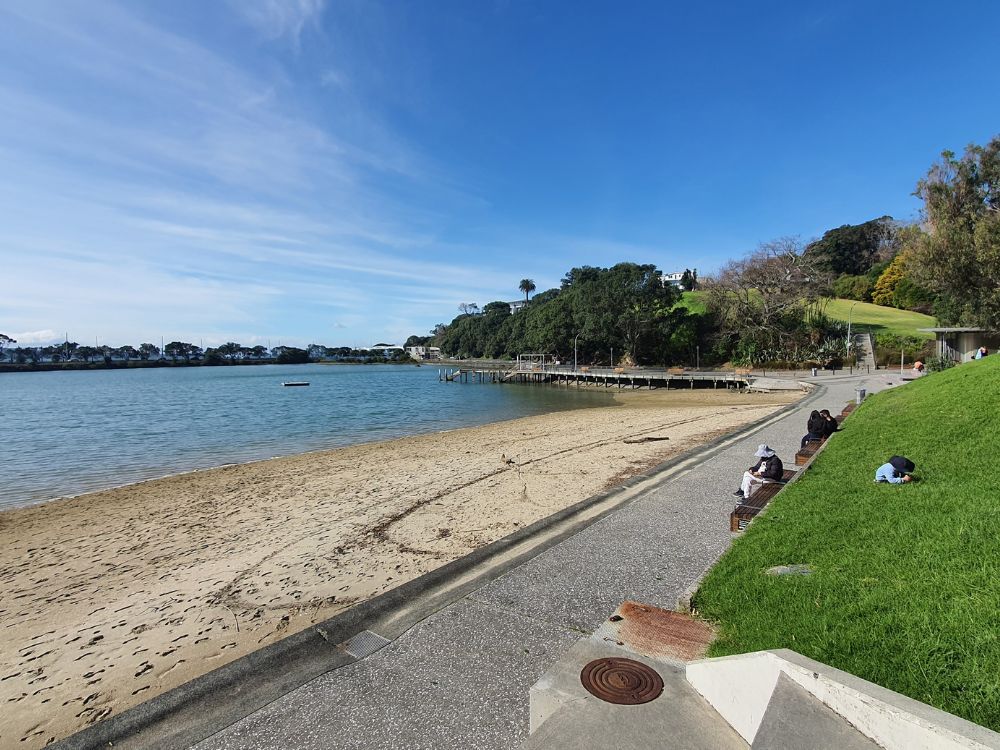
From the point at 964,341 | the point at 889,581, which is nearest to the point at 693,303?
the point at 964,341

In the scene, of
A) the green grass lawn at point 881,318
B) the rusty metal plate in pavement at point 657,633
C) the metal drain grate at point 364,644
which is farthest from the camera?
the green grass lawn at point 881,318

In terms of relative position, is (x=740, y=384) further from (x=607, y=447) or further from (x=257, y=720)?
(x=257, y=720)

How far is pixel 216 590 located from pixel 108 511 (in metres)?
7.36

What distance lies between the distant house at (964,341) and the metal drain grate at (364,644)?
37098mm

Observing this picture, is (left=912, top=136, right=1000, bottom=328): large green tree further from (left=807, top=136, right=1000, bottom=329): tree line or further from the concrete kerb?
the concrete kerb

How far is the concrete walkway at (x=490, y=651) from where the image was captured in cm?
308

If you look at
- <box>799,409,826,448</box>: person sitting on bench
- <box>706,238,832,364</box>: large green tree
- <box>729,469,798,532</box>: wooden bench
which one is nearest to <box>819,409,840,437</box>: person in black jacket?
<box>799,409,826,448</box>: person sitting on bench

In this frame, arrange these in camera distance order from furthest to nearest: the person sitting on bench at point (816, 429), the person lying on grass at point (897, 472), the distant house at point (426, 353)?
the distant house at point (426, 353)
the person sitting on bench at point (816, 429)
the person lying on grass at point (897, 472)

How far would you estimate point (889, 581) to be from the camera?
3.49m

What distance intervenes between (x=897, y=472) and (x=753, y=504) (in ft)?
5.24

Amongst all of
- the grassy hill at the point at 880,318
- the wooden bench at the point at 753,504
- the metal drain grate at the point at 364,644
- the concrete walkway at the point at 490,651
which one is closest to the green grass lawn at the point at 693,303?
the grassy hill at the point at 880,318

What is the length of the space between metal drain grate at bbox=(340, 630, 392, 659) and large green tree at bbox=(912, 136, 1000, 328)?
30720 mm

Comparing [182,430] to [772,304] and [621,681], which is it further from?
[772,304]

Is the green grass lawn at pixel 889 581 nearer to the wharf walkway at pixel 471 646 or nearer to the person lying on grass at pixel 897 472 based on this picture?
the person lying on grass at pixel 897 472
